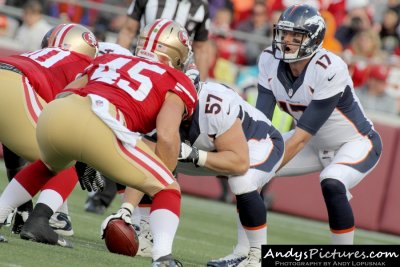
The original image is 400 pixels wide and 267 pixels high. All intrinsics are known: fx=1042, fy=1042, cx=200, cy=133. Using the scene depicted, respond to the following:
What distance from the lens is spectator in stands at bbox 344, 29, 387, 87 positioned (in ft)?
40.8

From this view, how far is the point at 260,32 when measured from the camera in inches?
543

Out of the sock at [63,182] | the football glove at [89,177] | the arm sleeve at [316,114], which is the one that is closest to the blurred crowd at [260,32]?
the arm sleeve at [316,114]

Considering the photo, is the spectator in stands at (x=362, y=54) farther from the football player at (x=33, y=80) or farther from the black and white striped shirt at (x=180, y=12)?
the football player at (x=33, y=80)

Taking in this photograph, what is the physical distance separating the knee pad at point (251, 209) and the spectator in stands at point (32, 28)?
6985 mm

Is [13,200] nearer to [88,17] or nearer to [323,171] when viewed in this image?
[323,171]

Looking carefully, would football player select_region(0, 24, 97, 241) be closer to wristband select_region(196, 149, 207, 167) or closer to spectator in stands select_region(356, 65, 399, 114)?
wristband select_region(196, 149, 207, 167)

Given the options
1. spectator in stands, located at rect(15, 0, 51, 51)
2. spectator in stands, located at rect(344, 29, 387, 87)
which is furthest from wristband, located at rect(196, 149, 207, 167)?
spectator in stands, located at rect(15, 0, 51, 51)

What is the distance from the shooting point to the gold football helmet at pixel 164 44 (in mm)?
5746

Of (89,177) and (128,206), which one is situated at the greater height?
(89,177)

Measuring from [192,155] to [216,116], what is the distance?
315 mm

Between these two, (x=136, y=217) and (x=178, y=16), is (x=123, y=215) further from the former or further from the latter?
(x=178, y=16)

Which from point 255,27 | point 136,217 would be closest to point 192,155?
point 136,217

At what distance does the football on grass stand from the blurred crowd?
6.10m

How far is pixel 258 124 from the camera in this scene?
6250 mm
